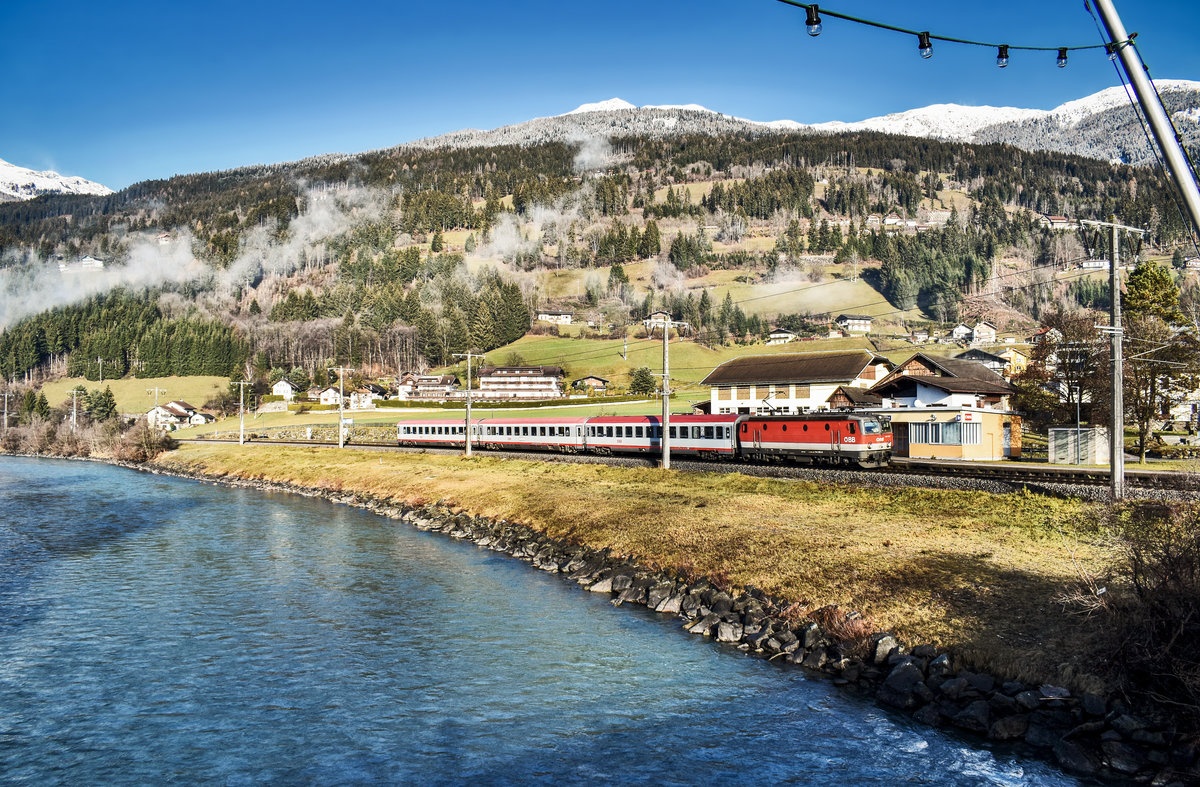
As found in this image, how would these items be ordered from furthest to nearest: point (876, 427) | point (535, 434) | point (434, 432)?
point (434, 432)
point (535, 434)
point (876, 427)

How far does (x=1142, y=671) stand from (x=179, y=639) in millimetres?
21201

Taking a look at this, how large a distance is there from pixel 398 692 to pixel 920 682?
10657mm

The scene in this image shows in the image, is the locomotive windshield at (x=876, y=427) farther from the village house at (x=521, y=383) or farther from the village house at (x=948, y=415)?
the village house at (x=521, y=383)

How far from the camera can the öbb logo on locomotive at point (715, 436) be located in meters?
41.1

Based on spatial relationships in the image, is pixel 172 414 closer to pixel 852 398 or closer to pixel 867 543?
pixel 852 398

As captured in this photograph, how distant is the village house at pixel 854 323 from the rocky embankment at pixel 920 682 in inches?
6481

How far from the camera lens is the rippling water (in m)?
12.4

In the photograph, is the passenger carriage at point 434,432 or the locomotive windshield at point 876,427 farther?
the passenger carriage at point 434,432

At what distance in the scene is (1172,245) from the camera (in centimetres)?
19900

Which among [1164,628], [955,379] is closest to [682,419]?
[955,379]

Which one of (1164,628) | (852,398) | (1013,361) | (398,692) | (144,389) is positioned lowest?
(398,692)

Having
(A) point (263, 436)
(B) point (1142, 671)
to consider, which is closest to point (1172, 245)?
(A) point (263, 436)

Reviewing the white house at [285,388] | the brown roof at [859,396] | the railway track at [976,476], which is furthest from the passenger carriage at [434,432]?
the white house at [285,388]

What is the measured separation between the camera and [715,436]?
48.2m
